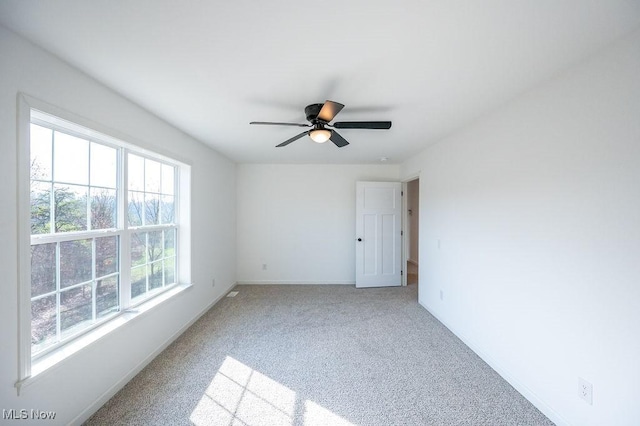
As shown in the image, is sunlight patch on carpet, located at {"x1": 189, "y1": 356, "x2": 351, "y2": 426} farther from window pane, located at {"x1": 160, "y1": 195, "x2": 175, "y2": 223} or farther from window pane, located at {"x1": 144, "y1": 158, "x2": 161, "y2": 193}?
window pane, located at {"x1": 144, "y1": 158, "x2": 161, "y2": 193}

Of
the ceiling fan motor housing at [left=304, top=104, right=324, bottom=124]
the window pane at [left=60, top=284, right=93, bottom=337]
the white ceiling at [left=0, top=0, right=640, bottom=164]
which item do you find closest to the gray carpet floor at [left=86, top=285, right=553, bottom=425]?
the window pane at [left=60, top=284, right=93, bottom=337]

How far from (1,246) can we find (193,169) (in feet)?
6.64

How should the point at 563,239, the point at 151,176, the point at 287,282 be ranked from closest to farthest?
the point at 563,239 → the point at 151,176 → the point at 287,282

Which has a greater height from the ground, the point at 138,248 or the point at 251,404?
the point at 138,248

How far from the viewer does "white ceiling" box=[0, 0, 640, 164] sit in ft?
3.77

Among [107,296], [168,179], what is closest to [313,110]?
[168,179]

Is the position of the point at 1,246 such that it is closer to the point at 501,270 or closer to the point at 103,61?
the point at 103,61

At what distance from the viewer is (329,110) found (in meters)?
1.82

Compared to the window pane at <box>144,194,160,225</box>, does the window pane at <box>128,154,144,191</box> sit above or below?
above

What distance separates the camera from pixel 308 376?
2145 mm

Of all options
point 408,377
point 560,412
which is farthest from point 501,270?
point 408,377

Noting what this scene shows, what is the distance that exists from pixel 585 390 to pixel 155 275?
3659mm

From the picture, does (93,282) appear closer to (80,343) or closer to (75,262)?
(75,262)

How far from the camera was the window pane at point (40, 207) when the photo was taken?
59.2 inches
